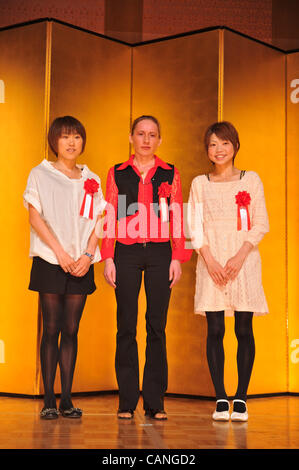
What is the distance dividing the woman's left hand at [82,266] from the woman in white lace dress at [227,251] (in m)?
0.56

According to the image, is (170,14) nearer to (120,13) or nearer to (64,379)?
(120,13)

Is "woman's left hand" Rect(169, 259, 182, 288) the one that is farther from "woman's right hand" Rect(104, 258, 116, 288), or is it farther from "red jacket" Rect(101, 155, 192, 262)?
"woman's right hand" Rect(104, 258, 116, 288)

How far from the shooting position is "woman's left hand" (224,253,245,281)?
9.89 feet

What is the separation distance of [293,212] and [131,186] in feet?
4.96

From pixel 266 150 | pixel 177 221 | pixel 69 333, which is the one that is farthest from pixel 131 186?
pixel 266 150

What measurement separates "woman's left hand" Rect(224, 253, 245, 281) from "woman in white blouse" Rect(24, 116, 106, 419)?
0.63 metres

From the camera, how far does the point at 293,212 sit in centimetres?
412

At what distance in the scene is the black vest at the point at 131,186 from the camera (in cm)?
301

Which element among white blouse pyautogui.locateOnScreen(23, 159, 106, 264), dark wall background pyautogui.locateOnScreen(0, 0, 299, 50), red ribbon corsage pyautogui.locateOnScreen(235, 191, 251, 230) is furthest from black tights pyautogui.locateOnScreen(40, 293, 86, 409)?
dark wall background pyautogui.locateOnScreen(0, 0, 299, 50)

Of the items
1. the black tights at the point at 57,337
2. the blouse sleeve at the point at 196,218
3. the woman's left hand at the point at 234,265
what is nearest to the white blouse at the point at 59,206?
the black tights at the point at 57,337

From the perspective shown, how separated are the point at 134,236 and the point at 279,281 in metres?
1.41
